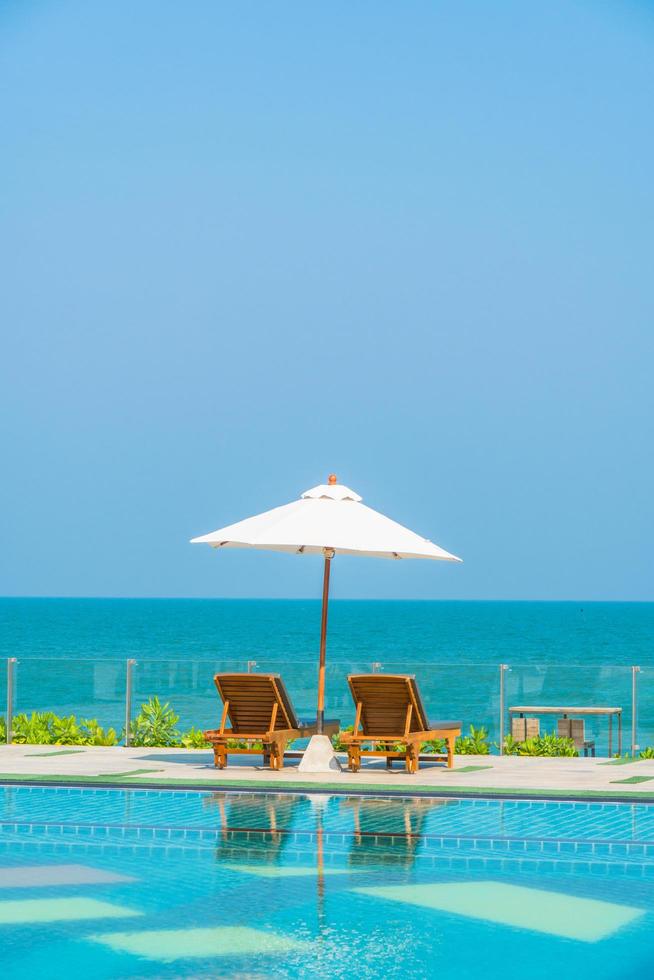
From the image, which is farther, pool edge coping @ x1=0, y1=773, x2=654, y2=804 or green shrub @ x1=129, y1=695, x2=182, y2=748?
green shrub @ x1=129, y1=695, x2=182, y2=748

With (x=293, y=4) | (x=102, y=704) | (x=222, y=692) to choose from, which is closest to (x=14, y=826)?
(x=222, y=692)

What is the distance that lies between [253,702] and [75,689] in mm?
3266

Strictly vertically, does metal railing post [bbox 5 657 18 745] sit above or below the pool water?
above

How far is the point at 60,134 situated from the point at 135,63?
7.98 m

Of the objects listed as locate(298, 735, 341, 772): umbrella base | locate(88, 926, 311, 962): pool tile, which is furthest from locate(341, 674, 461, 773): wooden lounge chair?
locate(88, 926, 311, 962): pool tile

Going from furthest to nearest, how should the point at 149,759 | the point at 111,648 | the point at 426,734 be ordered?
1. the point at 111,648
2. the point at 149,759
3. the point at 426,734

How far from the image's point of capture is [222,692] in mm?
11844

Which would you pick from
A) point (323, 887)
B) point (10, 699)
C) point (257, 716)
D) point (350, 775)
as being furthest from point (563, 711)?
point (323, 887)

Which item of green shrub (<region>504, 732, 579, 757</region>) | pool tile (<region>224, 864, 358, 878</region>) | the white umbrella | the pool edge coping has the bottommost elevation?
pool tile (<region>224, 864, 358, 878</region>)

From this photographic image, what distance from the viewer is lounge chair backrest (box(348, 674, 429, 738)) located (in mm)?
11484

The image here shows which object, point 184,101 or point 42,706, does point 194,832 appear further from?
point 184,101

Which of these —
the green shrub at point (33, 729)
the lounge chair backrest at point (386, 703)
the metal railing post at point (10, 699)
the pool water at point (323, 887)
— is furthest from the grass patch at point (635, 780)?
the metal railing post at point (10, 699)

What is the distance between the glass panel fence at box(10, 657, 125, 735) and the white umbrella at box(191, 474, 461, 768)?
108 inches

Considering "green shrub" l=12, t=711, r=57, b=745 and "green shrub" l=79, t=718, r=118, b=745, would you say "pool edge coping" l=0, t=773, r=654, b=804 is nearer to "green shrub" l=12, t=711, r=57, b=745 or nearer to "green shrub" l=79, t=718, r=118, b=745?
"green shrub" l=79, t=718, r=118, b=745
